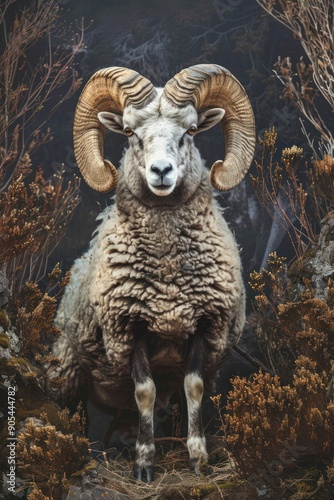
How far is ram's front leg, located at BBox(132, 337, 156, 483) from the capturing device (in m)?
5.45

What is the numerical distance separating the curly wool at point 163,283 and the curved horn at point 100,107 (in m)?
0.21

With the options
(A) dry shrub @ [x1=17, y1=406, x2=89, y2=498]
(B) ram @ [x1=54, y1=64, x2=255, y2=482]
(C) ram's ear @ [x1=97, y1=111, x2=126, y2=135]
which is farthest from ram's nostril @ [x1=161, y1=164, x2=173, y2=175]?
(A) dry shrub @ [x1=17, y1=406, x2=89, y2=498]

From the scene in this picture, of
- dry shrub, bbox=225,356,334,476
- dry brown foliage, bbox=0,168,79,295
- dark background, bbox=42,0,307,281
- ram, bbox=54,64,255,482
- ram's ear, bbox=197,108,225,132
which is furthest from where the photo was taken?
dark background, bbox=42,0,307,281

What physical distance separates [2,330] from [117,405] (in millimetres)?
1404

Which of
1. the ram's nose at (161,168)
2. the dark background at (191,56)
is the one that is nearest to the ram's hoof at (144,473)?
the ram's nose at (161,168)

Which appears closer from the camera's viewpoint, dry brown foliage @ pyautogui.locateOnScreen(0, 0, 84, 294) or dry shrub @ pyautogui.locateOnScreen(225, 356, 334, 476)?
dry shrub @ pyautogui.locateOnScreen(225, 356, 334, 476)

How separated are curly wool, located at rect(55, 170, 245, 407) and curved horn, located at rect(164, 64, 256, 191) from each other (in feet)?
0.60

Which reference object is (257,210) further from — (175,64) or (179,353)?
(179,353)

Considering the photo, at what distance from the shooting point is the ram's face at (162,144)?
532cm

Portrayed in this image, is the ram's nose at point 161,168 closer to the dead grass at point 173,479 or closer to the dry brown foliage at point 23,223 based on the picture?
the dry brown foliage at point 23,223

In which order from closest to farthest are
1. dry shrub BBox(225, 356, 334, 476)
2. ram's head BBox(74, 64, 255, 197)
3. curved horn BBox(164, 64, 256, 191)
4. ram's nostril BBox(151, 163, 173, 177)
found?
dry shrub BBox(225, 356, 334, 476), ram's nostril BBox(151, 163, 173, 177), ram's head BBox(74, 64, 255, 197), curved horn BBox(164, 64, 256, 191)

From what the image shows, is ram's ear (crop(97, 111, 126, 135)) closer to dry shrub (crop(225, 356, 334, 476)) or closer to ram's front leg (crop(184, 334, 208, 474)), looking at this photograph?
ram's front leg (crop(184, 334, 208, 474))

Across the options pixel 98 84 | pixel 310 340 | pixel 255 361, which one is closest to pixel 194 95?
pixel 98 84

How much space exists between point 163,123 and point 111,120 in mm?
634
